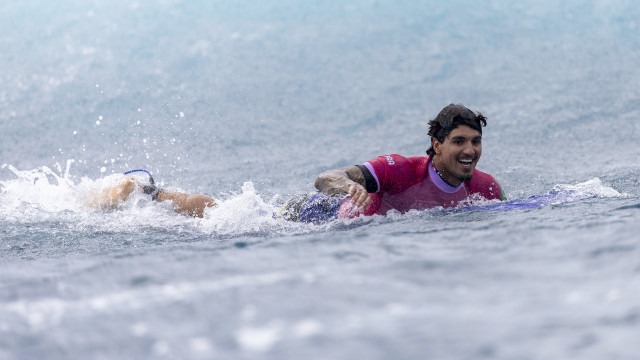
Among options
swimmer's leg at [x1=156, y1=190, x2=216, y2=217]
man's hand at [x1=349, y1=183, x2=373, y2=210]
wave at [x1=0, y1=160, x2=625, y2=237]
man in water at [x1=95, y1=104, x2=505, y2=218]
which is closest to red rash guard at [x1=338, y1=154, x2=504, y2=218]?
man in water at [x1=95, y1=104, x2=505, y2=218]

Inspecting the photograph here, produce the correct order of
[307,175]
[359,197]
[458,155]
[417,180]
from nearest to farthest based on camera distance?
[359,197] < [458,155] < [417,180] < [307,175]

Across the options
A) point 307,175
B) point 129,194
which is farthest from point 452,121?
point 307,175

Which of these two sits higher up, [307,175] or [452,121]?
[452,121]

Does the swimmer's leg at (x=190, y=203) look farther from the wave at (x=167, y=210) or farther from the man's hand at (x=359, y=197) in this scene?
the man's hand at (x=359, y=197)

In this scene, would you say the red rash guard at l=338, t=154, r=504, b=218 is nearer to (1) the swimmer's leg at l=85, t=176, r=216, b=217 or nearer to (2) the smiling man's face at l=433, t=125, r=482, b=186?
(2) the smiling man's face at l=433, t=125, r=482, b=186

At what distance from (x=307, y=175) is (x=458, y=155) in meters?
3.93

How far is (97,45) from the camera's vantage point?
1117 centimetres

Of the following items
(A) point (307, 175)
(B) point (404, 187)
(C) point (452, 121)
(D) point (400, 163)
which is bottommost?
(A) point (307, 175)

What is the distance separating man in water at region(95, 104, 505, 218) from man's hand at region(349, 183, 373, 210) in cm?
30

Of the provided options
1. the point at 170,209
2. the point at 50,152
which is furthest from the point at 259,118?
the point at 170,209

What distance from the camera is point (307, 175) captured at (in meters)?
7.82

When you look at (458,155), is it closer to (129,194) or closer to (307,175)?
(129,194)

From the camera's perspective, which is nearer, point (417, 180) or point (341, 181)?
point (341, 181)

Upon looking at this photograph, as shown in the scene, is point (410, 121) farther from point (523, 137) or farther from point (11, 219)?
point (11, 219)
